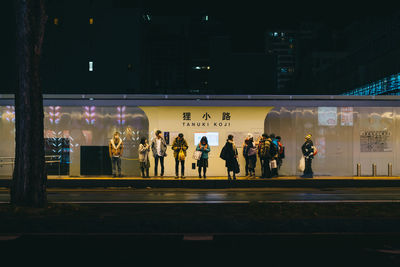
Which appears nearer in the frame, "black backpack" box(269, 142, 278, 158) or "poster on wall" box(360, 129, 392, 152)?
"black backpack" box(269, 142, 278, 158)

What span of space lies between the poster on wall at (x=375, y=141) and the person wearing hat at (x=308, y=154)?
9.17 ft

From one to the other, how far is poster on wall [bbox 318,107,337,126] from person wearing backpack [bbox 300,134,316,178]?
165 cm

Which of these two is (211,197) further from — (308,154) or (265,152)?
(308,154)

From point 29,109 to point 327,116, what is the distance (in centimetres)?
1401

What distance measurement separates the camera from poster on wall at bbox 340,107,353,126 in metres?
21.1

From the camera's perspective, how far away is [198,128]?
68.5 ft

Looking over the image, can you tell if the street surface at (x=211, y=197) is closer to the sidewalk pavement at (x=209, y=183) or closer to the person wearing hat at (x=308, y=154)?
the sidewalk pavement at (x=209, y=183)

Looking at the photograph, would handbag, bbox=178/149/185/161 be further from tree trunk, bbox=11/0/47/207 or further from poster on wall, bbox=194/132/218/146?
tree trunk, bbox=11/0/47/207

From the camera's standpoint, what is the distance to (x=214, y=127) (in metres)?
20.9

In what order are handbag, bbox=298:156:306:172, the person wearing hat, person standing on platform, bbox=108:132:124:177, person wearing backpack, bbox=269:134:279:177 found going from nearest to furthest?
person wearing backpack, bbox=269:134:279:177, person standing on platform, bbox=108:132:124:177, the person wearing hat, handbag, bbox=298:156:306:172
